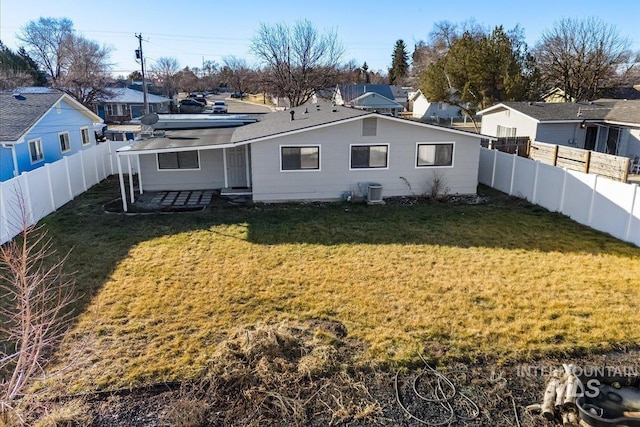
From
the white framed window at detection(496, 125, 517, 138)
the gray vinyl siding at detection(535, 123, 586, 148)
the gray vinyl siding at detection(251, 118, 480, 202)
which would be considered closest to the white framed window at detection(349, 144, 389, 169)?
the gray vinyl siding at detection(251, 118, 480, 202)

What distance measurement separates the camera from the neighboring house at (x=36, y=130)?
15445mm

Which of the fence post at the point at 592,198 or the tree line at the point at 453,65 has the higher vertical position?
the tree line at the point at 453,65

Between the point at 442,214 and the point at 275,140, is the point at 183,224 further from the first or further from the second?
the point at 442,214

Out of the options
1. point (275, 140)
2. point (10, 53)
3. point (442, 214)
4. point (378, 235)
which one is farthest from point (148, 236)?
point (10, 53)

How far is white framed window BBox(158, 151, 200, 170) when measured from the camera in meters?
15.6

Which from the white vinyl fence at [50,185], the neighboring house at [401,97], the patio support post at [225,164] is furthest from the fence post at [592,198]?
the neighboring house at [401,97]

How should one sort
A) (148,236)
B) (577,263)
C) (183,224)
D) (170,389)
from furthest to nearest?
1. (183,224)
2. (148,236)
3. (577,263)
4. (170,389)

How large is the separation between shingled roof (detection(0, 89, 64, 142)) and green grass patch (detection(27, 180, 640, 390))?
514 cm

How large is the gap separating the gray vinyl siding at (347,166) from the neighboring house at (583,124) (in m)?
10.3

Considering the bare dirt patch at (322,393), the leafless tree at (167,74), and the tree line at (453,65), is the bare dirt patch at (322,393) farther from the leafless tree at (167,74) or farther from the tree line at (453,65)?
the leafless tree at (167,74)

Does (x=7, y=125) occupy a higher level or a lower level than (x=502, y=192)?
A: higher

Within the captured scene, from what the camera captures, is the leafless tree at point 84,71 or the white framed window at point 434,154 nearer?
the white framed window at point 434,154

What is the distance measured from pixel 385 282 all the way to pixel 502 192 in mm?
9096

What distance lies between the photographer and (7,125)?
15898 millimetres
